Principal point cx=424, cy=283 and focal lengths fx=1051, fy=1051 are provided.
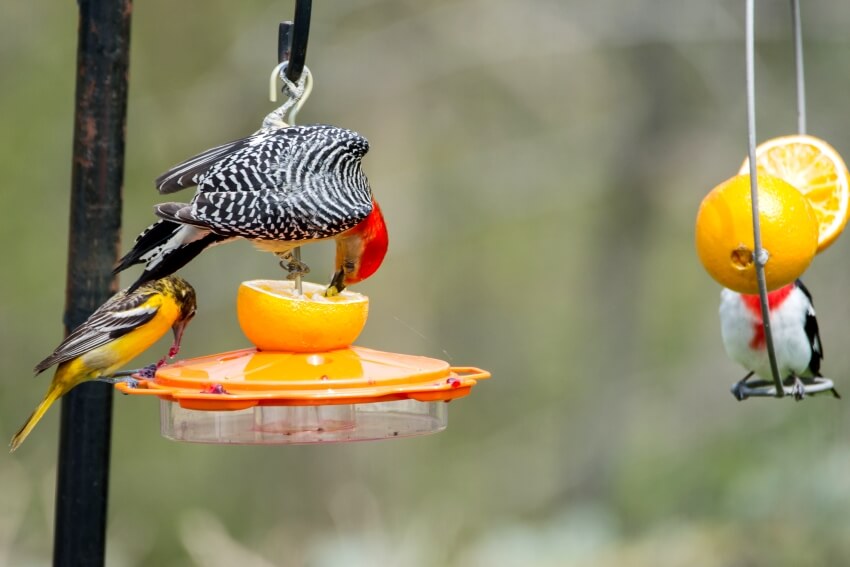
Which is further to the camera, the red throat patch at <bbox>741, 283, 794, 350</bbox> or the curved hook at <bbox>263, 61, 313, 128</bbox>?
the red throat patch at <bbox>741, 283, 794, 350</bbox>

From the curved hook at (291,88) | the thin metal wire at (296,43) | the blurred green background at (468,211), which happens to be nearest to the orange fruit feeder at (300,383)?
the thin metal wire at (296,43)

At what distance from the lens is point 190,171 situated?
7.14 ft

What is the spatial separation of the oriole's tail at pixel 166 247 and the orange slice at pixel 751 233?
118 centimetres

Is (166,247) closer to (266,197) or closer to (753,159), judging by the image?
(266,197)

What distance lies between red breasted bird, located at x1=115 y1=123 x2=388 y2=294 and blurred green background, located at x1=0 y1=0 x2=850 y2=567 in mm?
3888

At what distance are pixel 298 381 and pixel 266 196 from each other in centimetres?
37

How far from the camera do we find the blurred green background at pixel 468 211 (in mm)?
6738

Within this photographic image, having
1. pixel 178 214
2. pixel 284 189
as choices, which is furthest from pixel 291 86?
pixel 178 214

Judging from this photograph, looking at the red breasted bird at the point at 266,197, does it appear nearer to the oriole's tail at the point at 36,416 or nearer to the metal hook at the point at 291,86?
the metal hook at the point at 291,86

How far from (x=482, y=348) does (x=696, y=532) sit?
3129 millimetres

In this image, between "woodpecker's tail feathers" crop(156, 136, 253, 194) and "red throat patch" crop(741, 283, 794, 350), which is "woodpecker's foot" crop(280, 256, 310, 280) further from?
"red throat patch" crop(741, 283, 794, 350)

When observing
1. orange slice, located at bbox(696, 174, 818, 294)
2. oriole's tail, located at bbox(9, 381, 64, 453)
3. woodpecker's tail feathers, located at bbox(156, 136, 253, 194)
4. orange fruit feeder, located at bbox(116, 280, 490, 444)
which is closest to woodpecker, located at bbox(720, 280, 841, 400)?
orange slice, located at bbox(696, 174, 818, 294)

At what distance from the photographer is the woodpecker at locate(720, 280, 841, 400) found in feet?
11.9

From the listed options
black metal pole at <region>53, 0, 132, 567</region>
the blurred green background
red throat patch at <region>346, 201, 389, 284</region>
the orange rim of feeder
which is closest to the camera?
the orange rim of feeder
